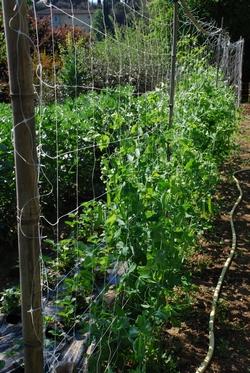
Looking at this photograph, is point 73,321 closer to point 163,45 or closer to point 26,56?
point 26,56

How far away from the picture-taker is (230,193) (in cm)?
574

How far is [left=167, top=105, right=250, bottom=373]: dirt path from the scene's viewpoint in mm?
2783

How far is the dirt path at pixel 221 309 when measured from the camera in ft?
9.13

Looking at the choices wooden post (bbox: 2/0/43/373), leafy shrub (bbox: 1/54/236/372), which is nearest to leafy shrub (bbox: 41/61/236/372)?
leafy shrub (bbox: 1/54/236/372)

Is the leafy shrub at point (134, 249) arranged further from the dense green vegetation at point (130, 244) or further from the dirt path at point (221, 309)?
the dirt path at point (221, 309)

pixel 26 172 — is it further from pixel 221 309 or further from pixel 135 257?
pixel 221 309

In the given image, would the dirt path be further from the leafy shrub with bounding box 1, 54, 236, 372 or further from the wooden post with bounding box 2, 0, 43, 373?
the wooden post with bounding box 2, 0, 43, 373

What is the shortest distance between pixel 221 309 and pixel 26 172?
2191 mm

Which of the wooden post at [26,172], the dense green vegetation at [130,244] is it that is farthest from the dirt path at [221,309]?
the wooden post at [26,172]

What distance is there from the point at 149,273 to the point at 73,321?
1.78 ft

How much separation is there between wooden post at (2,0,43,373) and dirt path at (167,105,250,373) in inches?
50.9

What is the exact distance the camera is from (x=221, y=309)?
128 inches

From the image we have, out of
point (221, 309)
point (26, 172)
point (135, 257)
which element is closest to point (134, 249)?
point (135, 257)

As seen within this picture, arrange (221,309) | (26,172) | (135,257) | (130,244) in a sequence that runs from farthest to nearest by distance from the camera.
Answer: (221,309) < (135,257) < (130,244) < (26,172)
